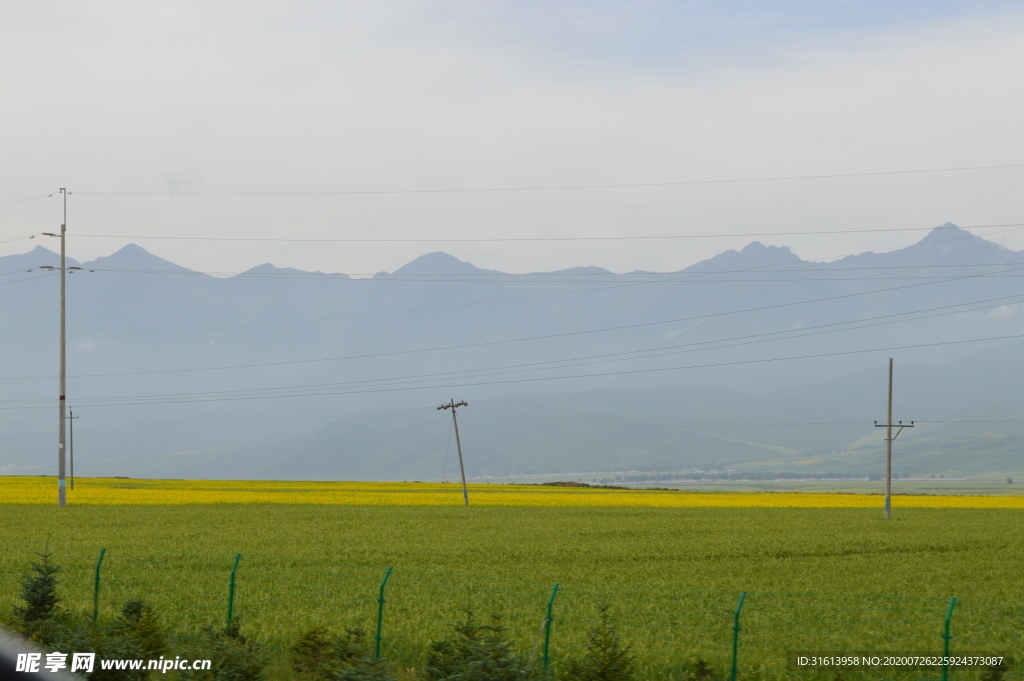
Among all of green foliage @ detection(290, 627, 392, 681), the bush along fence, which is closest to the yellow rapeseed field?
the bush along fence

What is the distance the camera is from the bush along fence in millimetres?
19625

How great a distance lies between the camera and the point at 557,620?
25.2 metres

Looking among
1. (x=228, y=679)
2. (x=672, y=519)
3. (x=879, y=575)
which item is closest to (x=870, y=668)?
(x=228, y=679)

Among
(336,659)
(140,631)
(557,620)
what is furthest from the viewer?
(557,620)

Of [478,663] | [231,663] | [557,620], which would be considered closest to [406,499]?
[557,620]

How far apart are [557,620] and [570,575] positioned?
1295cm

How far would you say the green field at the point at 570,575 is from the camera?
78.6 ft

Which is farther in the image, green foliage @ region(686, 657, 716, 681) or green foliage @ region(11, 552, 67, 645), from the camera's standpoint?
green foliage @ region(11, 552, 67, 645)

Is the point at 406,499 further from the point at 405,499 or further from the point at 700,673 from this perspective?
the point at 700,673

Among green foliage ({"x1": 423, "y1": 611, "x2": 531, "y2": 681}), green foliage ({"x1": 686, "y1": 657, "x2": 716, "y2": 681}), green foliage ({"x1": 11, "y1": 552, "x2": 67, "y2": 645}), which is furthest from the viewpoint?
green foliage ({"x1": 11, "y1": 552, "x2": 67, "y2": 645})

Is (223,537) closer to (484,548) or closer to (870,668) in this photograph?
(484,548)

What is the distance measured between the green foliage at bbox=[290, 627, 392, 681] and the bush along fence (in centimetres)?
6

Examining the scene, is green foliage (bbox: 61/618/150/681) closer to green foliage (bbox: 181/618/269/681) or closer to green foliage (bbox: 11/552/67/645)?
green foliage (bbox: 181/618/269/681)

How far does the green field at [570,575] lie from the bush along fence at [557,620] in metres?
0.11
